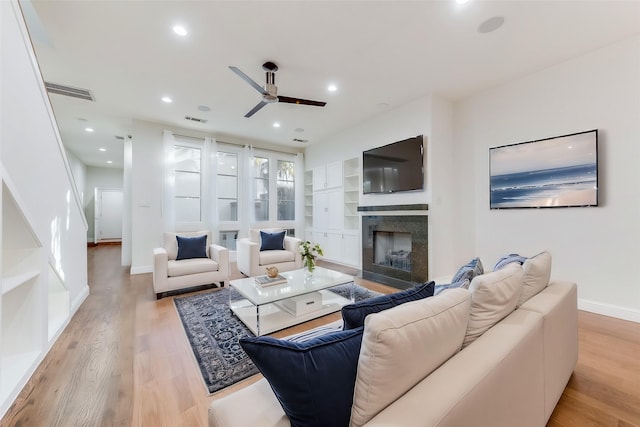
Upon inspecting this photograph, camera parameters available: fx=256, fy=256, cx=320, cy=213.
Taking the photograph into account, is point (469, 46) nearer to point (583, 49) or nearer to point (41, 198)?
point (583, 49)

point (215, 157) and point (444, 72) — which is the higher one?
point (444, 72)

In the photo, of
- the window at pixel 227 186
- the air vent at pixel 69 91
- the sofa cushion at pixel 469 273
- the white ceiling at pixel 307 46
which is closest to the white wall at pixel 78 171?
the white ceiling at pixel 307 46

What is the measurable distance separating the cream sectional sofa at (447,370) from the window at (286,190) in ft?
17.7

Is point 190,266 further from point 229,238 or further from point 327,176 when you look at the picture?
point 327,176

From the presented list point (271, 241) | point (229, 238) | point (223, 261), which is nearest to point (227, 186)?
point (229, 238)

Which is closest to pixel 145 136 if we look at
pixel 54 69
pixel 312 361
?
pixel 54 69

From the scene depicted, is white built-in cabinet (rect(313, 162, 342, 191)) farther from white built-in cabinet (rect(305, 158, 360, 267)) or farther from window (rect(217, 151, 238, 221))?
window (rect(217, 151, 238, 221))

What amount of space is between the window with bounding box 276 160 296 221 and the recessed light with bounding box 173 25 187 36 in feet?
12.6

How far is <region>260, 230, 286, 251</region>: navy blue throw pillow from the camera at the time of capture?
14.5 feet

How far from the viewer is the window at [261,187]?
5.89m

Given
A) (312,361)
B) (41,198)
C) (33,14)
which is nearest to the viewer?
(312,361)

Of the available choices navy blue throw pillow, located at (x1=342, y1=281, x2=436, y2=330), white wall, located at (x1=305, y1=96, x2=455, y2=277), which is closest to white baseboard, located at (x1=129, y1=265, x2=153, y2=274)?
white wall, located at (x1=305, y1=96, x2=455, y2=277)

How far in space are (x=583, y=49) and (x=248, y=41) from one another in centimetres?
348

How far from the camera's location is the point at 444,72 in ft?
10.2
